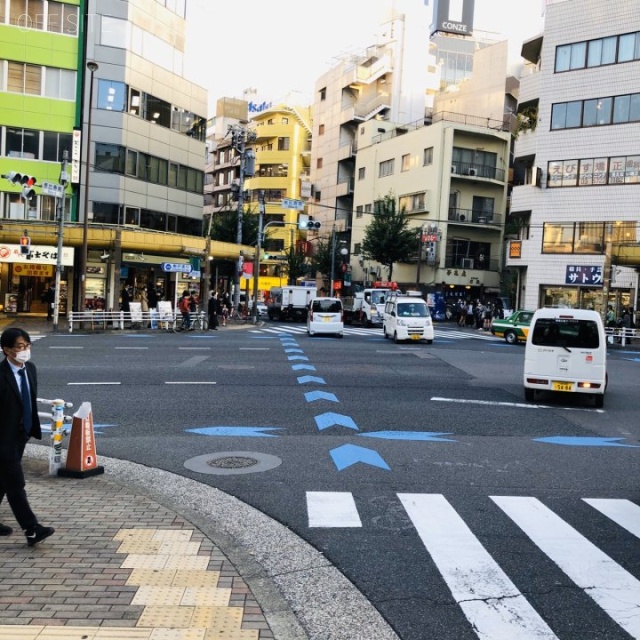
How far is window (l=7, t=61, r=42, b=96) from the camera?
3412cm

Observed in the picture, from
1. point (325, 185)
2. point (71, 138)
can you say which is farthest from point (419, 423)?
point (325, 185)

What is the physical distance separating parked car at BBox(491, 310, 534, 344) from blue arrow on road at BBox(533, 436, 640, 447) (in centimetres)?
1999

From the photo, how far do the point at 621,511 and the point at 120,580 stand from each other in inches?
199

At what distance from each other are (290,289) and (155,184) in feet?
36.8

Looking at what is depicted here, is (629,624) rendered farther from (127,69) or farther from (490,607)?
(127,69)

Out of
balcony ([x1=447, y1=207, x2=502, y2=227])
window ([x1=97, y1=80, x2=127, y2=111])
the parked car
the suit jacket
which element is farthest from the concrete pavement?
balcony ([x1=447, y1=207, x2=502, y2=227])

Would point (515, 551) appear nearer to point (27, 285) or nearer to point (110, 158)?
point (27, 285)

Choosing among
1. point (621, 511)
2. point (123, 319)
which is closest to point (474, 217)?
point (123, 319)

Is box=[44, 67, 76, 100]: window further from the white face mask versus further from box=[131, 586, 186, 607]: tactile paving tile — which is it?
box=[131, 586, 186, 607]: tactile paving tile

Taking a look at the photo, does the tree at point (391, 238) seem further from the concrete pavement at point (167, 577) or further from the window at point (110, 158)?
the concrete pavement at point (167, 577)

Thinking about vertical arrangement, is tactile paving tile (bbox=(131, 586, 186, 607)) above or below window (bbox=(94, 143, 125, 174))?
below

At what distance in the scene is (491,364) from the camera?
810 inches

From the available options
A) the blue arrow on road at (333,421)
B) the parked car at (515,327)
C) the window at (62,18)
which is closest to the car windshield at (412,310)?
the parked car at (515,327)

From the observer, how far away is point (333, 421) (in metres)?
11.2
